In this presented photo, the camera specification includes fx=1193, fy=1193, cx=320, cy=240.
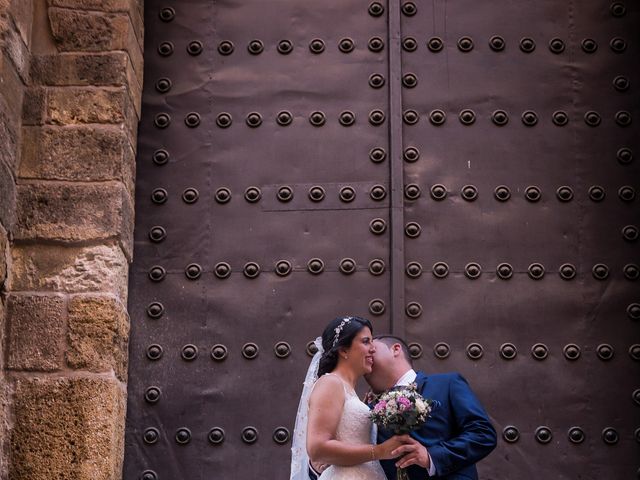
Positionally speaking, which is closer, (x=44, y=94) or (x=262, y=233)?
(x=44, y=94)

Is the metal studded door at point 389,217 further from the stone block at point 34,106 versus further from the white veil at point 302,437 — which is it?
the stone block at point 34,106

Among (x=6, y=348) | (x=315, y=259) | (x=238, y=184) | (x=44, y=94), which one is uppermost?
(x=44, y=94)

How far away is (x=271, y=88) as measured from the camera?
536 centimetres

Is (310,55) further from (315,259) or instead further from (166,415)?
(166,415)

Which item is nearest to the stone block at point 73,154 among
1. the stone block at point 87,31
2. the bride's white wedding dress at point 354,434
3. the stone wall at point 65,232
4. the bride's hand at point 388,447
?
the stone wall at point 65,232

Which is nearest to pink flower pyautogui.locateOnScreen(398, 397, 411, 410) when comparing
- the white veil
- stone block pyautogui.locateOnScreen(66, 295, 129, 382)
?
the white veil

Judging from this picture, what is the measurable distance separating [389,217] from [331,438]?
1303mm

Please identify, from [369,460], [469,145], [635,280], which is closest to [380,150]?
[469,145]

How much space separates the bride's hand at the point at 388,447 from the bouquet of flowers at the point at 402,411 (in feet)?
0.13

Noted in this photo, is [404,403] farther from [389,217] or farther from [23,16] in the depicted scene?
[23,16]

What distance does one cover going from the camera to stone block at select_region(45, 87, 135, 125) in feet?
15.7

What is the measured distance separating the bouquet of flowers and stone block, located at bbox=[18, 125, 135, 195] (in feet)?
5.01

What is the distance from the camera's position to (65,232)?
15.2 ft

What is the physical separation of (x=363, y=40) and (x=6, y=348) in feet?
6.98
